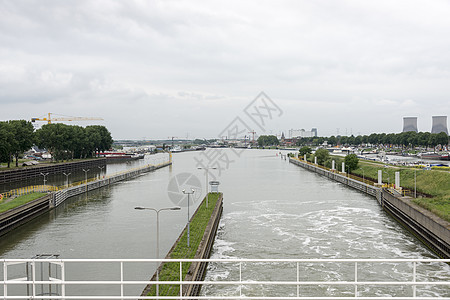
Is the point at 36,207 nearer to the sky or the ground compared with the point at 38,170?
nearer to the ground

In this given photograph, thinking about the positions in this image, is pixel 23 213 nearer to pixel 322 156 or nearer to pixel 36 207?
pixel 36 207

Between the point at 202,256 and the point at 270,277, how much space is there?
135 inches

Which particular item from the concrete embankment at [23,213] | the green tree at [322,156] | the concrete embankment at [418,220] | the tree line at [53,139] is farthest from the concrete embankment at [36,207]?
the green tree at [322,156]

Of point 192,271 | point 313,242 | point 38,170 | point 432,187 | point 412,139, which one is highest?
point 412,139

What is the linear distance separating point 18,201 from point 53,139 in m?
47.9

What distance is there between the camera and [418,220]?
2578 cm

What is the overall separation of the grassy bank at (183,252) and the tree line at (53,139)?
40.9 metres

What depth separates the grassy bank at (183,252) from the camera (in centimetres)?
1381

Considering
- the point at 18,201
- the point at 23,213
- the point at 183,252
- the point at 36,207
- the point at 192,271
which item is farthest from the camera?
the point at 36,207

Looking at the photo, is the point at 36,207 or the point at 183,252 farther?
the point at 36,207

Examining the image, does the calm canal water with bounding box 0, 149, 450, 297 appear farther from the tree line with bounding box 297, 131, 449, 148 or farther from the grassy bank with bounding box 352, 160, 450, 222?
the tree line with bounding box 297, 131, 449, 148

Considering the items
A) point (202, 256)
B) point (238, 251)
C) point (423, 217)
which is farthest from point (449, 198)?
point (202, 256)

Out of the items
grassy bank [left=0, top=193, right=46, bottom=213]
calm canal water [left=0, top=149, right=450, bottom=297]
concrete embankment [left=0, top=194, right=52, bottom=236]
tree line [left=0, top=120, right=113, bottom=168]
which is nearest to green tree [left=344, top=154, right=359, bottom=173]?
calm canal water [left=0, top=149, right=450, bottom=297]

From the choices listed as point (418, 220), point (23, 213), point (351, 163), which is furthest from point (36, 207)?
point (351, 163)
